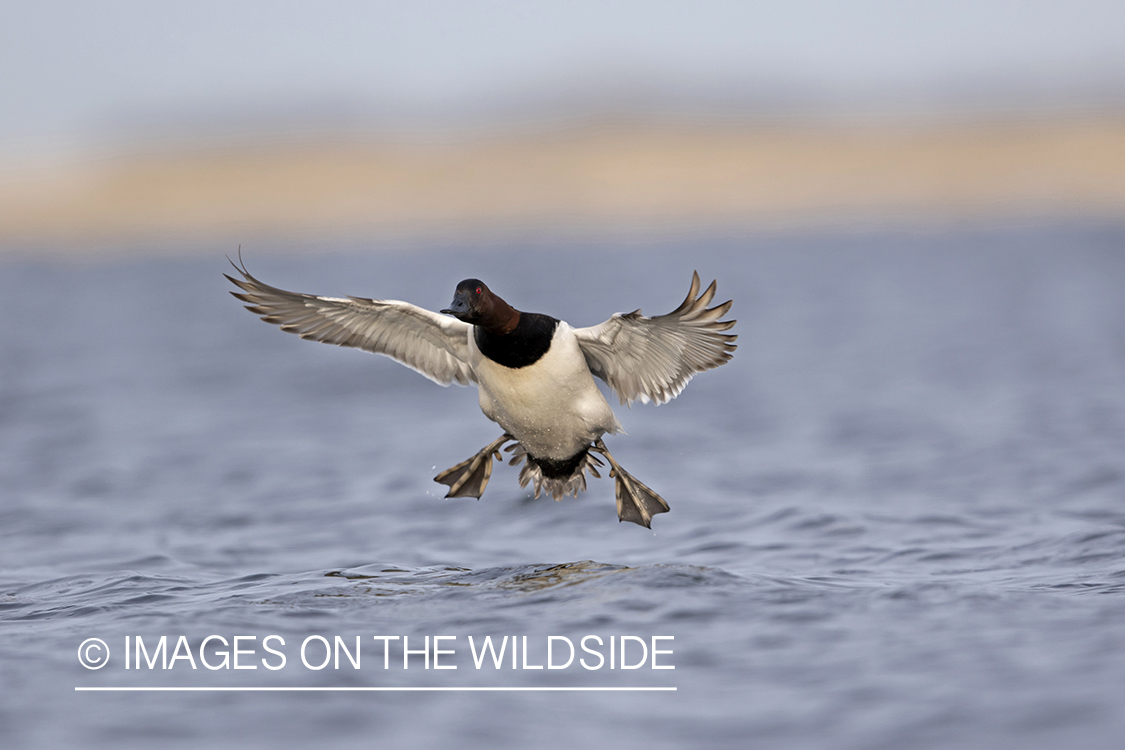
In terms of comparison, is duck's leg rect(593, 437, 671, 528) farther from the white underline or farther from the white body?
the white underline

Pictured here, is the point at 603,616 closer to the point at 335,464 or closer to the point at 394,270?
the point at 335,464

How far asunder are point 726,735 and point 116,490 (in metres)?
8.36

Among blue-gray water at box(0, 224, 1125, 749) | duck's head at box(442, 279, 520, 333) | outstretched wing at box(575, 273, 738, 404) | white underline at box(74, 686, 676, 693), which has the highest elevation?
duck's head at box(442, 279, 520, 333)

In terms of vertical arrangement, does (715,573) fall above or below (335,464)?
below

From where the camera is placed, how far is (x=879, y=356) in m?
19.8

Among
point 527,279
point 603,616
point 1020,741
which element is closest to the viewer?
point 1020,741

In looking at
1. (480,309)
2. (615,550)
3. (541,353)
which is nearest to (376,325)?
(480,309)

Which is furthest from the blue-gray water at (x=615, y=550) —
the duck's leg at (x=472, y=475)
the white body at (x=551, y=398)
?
the white body at (x=551, y=398)

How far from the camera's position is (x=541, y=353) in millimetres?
7289

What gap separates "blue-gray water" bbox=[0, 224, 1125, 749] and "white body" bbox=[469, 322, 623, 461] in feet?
2.79

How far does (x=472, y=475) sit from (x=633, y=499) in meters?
1.14

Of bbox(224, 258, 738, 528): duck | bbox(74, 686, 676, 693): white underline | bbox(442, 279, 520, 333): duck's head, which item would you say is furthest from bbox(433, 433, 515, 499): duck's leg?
bbox(74, 686, 676, 693): white underline

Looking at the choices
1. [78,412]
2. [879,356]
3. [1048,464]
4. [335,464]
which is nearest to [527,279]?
[879,356]

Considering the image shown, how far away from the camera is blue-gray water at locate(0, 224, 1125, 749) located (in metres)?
5.19
